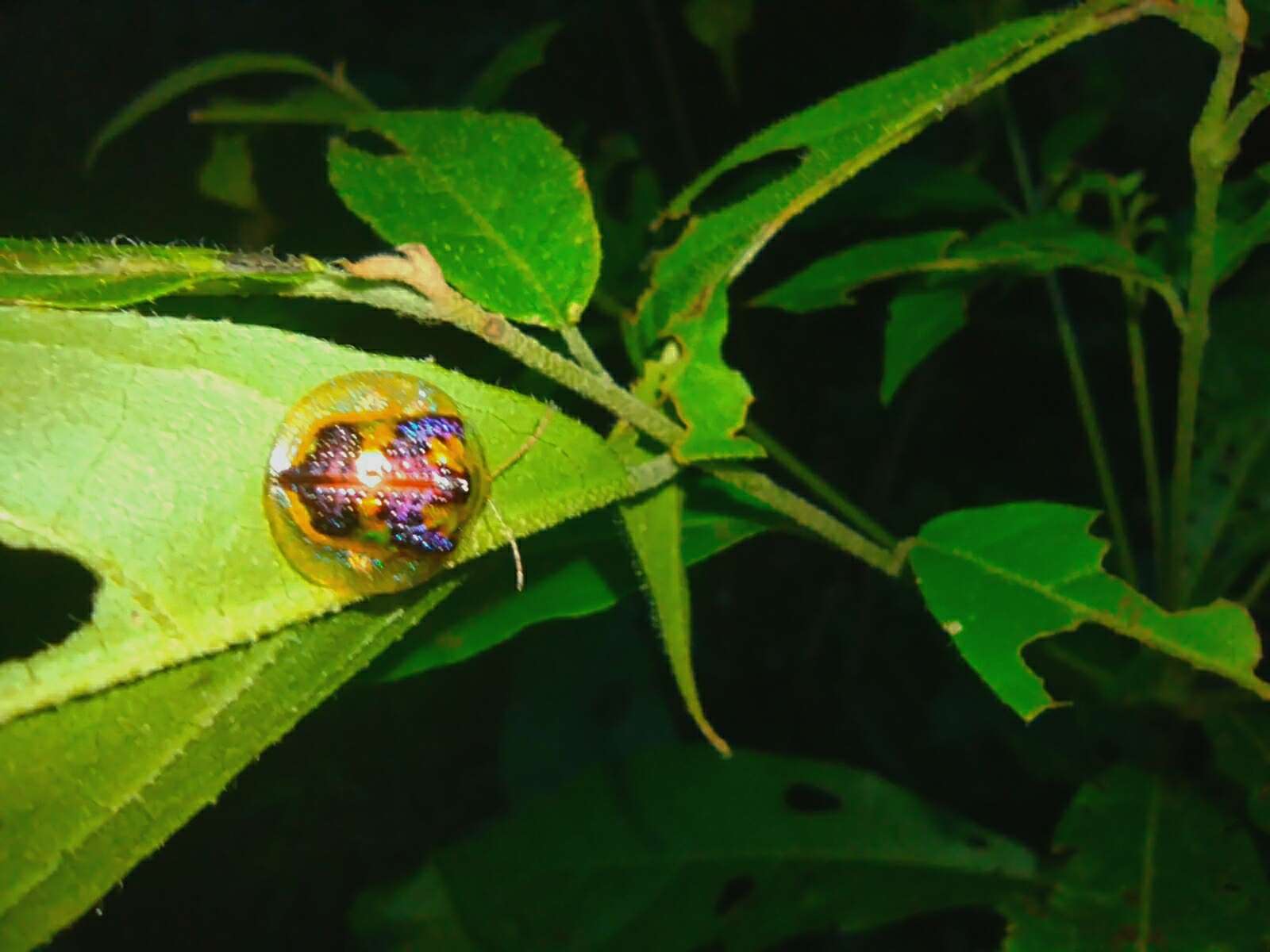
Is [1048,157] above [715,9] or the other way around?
the other way around

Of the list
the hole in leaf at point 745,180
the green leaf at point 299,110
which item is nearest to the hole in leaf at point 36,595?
the green leaf at point 299,110

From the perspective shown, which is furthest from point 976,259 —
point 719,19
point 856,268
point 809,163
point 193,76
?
point 193,76

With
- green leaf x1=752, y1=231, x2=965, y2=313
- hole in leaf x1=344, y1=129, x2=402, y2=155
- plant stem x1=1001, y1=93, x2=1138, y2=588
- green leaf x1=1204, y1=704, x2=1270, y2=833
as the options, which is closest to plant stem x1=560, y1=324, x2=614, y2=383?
green leaf x1=752, y1=231, x2=965, y2=313

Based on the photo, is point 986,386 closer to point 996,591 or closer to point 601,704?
point 601,704

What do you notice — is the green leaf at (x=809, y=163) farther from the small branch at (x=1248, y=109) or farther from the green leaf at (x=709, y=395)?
the small branch at (x=1248, y=109)

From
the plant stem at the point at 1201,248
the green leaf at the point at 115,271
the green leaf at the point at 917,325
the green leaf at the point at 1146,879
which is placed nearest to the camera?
the green leaf at the point at 115,271

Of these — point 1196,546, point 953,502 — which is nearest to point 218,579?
point 1196,546
